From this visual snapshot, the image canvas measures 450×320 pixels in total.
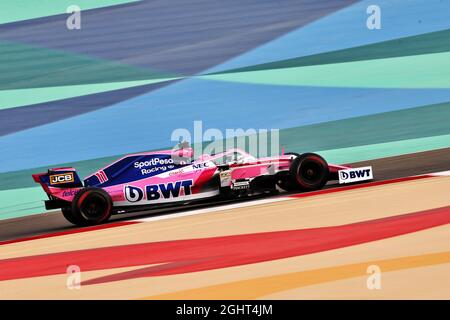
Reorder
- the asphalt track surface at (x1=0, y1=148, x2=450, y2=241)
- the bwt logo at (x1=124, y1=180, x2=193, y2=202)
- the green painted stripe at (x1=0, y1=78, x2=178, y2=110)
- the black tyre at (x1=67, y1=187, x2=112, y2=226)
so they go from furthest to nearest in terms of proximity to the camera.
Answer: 1. the green painted stripe at (x1=0, y1=78, x2=178, y2=110)
2. the asphalt track surface at (x1=0, y1=148, x2=450, y2=241)
3. the bwt logo at (x1=124, y1=180, x2=193, y2=202)
4. the black tyre at (x1=67, y1=187, x2=112, y2=226)

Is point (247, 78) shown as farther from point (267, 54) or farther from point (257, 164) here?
point (257, 164)

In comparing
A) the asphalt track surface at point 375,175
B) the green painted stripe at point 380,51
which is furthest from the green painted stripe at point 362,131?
the green painted stripe at point 380,51

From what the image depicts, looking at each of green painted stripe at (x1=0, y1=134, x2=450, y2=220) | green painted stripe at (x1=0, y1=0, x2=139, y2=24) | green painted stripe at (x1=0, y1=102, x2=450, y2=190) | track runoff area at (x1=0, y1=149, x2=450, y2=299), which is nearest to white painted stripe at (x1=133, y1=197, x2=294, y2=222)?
track runoff area at (x1=0, y1=149, x2=450, y2=299)

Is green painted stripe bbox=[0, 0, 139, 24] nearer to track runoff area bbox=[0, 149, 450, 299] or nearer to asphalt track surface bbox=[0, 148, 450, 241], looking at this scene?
asphalt track surface bbox=[0, 148, 450, 241]

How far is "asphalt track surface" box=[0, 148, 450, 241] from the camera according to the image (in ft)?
41.3

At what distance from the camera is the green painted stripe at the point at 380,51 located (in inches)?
755

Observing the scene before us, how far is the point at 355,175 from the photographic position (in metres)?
13.4

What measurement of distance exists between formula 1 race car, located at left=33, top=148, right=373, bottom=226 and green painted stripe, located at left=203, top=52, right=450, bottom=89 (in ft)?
19.3

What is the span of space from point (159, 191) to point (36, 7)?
30.3 ft

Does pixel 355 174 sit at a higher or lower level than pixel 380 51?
lower

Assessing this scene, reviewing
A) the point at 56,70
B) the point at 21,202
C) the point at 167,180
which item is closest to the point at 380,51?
the point at 56,70

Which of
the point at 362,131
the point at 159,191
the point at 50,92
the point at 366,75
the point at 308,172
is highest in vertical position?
the point at 366,75

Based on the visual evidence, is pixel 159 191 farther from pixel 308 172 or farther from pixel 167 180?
pixel 308 172

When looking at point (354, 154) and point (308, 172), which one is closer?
point (308, 172)
